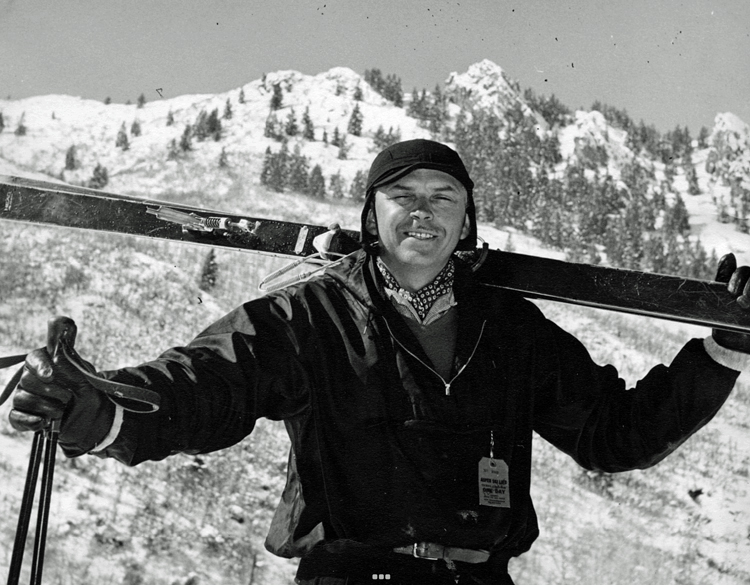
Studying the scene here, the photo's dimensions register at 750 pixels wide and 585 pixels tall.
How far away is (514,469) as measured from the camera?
7.80 feet

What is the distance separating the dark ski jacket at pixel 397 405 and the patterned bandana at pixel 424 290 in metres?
0.04

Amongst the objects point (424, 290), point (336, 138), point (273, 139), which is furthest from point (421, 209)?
point (336, 138)

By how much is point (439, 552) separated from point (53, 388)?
1124 mm

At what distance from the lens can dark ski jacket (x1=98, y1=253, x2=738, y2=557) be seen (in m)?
2.16

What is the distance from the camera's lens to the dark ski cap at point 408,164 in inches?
97.8

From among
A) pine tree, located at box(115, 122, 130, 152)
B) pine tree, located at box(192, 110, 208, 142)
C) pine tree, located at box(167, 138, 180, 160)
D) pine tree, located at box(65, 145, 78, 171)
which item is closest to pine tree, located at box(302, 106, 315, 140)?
pine tree, located at box(192, 110, 208, 142)

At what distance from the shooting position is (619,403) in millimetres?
2504

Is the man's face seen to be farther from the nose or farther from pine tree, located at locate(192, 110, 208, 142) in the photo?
pine tree, located at locate(192, 110, 208, 142)

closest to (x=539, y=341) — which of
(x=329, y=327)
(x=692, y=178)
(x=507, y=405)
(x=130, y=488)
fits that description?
(x=507, y=405)

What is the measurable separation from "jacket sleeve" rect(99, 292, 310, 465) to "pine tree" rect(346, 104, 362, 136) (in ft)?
77.8

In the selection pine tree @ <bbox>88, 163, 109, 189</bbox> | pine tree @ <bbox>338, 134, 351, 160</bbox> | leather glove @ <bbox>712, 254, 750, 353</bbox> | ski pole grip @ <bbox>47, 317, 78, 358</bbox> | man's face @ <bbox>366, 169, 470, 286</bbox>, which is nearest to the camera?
ski pole grip @ <bbox>47, 317, 78, 358</bbox>

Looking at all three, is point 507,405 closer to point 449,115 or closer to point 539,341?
point 539,341

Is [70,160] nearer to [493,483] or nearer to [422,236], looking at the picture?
[422,236]

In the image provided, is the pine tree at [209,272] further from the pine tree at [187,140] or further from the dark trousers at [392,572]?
the pine tree at [187,140]
